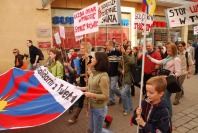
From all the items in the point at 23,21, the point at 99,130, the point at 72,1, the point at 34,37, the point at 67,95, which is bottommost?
the point at 99,130

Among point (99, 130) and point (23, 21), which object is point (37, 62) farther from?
point (99, 130)

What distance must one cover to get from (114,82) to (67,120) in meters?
1.75

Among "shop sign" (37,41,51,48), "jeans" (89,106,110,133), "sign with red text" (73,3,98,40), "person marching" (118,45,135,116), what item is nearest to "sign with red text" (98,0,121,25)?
"person marching" (118,45,135,116)

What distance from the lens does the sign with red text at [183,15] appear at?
7062 millimetres

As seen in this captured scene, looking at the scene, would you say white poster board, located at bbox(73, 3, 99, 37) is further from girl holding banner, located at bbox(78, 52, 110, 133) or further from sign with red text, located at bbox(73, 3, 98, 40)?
girl holding banner, located at bbox(78, 52, 110, 133)

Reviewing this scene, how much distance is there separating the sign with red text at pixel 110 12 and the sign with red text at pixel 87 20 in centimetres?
193

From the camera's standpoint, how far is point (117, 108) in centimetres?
645

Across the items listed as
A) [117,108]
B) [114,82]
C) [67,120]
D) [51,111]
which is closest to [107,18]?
[114,82]

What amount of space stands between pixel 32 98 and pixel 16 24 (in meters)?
7.37

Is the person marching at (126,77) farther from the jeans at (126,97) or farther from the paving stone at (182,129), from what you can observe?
the paving stone at (182,129)

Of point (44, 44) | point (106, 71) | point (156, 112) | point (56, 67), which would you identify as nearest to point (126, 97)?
point (56, 67)

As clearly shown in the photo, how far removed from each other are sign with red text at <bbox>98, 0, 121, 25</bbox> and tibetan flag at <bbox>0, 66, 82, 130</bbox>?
2851 mm

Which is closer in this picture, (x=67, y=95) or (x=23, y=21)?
(x=67, y=95)

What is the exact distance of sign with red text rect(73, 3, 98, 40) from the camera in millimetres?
4527
